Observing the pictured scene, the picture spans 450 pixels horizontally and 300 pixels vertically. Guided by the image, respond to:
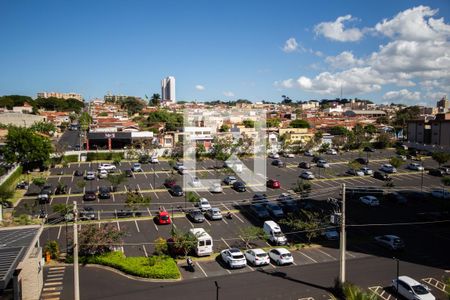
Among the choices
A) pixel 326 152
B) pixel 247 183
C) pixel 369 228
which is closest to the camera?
pixel 369 228

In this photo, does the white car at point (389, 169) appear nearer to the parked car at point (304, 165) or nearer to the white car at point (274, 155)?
the parked car at point (304, 165)

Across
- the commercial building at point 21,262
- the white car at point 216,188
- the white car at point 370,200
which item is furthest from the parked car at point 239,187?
the commercial building at point 21,262

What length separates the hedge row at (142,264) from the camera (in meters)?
16.3

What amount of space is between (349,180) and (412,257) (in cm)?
1683

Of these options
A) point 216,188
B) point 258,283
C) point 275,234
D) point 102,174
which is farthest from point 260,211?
point 102,174

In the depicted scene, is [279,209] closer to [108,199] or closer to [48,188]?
[108,199]

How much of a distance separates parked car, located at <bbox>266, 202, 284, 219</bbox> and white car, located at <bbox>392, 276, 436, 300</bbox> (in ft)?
34.0

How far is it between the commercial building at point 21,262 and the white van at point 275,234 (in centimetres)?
1112

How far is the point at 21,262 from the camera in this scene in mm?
11328

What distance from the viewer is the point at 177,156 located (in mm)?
44844

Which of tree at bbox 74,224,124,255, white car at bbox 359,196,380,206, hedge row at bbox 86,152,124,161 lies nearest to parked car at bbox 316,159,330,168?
white car at bbox 359,196,380,206

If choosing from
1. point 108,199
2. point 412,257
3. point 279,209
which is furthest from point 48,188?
point 412,257

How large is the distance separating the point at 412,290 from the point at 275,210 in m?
11.7

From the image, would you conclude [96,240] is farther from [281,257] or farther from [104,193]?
[104,193]
